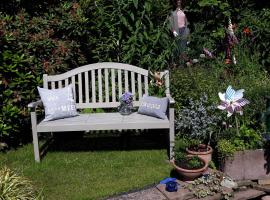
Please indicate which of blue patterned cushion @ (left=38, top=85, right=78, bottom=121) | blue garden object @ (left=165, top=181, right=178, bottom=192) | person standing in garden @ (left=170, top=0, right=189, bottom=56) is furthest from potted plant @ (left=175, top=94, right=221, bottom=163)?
person standing in garden @ (left=170, top=0, right=189, bottom=56)

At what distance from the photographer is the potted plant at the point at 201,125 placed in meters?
5.22

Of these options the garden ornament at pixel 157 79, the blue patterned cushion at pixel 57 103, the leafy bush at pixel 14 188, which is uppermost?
the garden ornament at pixel 157 79

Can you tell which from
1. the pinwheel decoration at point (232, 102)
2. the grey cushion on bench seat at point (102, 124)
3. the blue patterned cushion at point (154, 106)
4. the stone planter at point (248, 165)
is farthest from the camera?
the blue patterned cushion at point (154, 106)

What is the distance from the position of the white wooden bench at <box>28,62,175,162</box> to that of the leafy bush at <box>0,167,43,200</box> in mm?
1217

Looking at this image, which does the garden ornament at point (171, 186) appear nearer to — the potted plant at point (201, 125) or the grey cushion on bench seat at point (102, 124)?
the potted plant at point (201, 125)

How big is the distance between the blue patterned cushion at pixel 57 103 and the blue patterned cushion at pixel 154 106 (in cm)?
101

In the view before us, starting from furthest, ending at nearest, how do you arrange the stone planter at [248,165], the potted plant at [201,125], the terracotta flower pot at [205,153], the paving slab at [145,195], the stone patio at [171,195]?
the potted plant at [201,125]
the terracotta flower pot at [205,153]
the stone planter at [248,165]
the paving slab at [145,195]
the stone patio at [171,195]

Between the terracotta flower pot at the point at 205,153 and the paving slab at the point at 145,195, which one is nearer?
the paving slab at the point at 145,195

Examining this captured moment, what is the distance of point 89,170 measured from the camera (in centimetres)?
543

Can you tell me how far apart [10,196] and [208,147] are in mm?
2421

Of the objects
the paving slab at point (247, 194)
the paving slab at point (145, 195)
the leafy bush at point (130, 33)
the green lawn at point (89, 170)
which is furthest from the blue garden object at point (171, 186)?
the leafy bush at point (130, 33)

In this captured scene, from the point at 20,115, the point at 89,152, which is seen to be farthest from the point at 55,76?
the point at 89,152

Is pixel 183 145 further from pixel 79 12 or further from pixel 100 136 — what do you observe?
pixel 79 12

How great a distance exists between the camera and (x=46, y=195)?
4.70 metres
